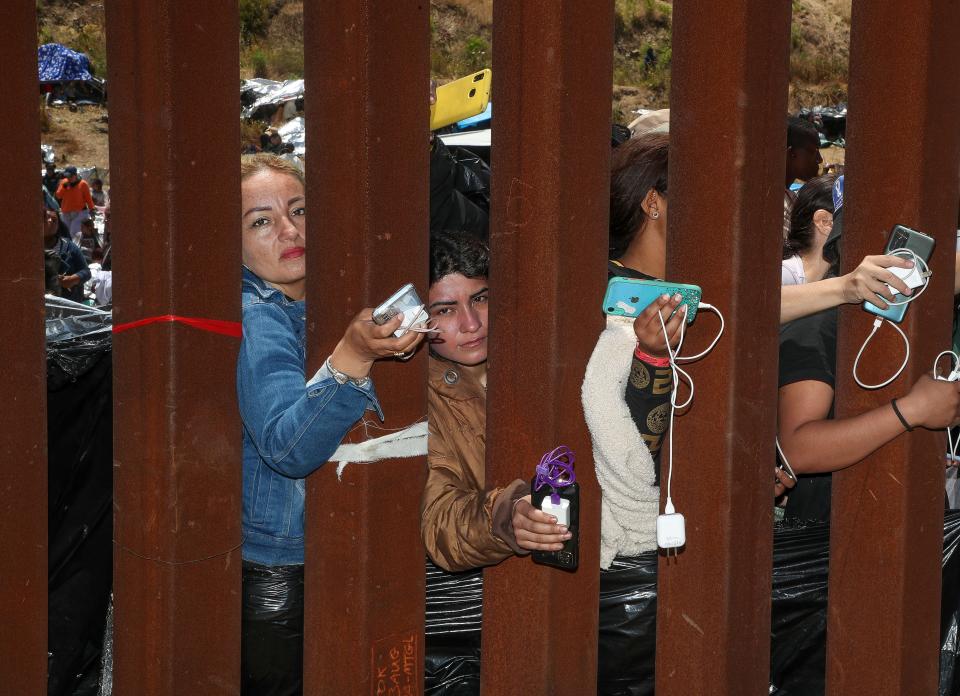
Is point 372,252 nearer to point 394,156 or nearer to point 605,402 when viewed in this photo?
point 394,156

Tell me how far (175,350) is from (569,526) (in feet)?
2.36

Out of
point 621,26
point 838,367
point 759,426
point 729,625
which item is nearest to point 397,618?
point 729,625

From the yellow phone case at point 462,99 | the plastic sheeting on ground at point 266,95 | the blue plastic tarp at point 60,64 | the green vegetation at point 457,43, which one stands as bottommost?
the yellow phone case at point 462,99

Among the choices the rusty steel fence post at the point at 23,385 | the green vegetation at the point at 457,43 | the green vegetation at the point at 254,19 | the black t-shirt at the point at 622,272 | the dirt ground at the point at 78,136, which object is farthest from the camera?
the green vegetation at the point at 254,19

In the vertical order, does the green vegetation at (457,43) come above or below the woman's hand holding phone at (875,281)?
above

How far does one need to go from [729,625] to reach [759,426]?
0.37m

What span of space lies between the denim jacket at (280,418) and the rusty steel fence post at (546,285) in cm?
27

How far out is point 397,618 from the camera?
6.31 ft

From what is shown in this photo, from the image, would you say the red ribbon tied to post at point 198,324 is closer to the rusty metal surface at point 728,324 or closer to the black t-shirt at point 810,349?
the rusty metal surface at point 728,324

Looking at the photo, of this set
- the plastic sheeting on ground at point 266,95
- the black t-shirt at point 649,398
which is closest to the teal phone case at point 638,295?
the black t-shirt at point 649,398

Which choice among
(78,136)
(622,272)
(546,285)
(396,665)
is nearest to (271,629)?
(396,665)

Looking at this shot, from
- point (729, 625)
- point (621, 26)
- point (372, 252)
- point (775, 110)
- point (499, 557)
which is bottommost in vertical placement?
point (729, 625)

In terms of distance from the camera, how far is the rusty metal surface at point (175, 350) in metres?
1.72

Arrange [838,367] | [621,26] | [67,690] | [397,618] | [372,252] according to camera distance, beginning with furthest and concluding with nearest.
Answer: [621,26] → [67,690] → [838,367] → [397,618] → [372,252]
